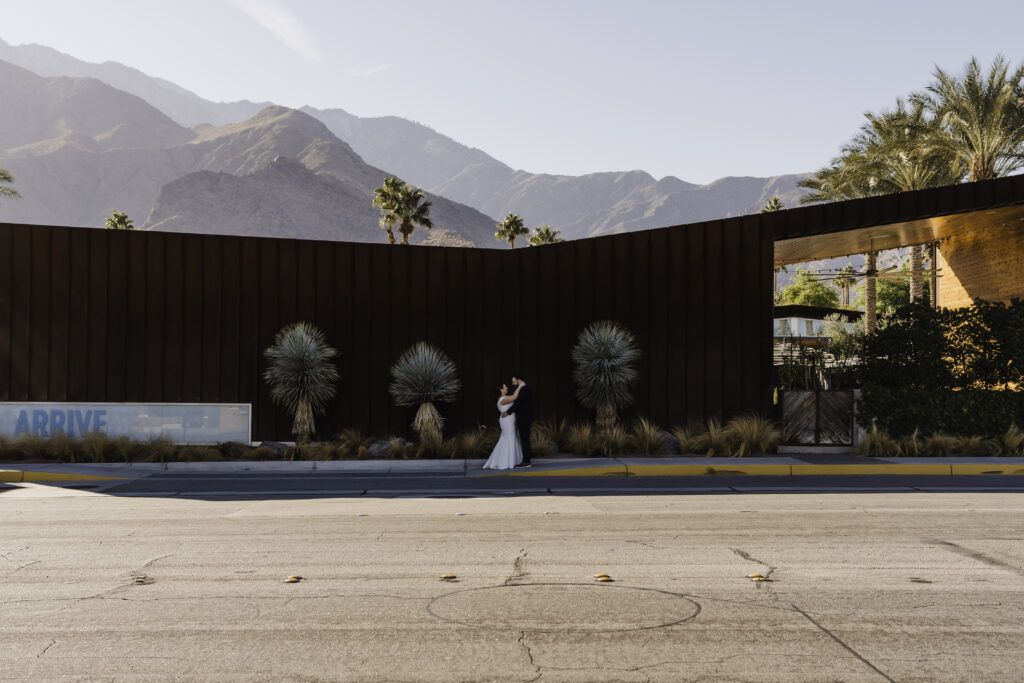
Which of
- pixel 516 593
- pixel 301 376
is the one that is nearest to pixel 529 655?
pixel 516 593

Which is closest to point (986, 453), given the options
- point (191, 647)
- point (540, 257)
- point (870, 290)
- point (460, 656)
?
point (540, 257)

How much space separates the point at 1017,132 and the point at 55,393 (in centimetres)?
3196

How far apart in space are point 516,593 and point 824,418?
1293 cm

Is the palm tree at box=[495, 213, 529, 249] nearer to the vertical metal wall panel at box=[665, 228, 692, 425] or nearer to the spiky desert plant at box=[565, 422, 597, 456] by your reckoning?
the vertical metal wall panel at box=[665, 228, 692, 425]

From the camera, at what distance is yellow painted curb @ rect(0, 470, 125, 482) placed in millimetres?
14273

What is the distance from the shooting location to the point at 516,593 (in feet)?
20.7

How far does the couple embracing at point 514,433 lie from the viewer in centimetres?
1512

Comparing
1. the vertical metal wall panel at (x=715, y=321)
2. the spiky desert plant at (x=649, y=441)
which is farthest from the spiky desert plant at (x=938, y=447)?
the spiky desert plant at (x=649, y=441)

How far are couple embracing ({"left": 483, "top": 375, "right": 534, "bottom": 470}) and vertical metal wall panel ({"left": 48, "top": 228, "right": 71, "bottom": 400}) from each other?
31.8 ft

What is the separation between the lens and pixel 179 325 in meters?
18.2

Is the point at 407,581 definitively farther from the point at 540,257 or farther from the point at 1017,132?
the point at 1017,132

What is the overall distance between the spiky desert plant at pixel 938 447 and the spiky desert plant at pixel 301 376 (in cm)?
1217

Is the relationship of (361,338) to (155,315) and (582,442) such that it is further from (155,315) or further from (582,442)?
(582,442)

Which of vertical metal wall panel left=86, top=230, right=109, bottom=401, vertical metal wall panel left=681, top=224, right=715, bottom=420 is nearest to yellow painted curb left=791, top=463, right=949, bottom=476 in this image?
vertical metal wall panel left=681, top=224, right=715, bottom=420
